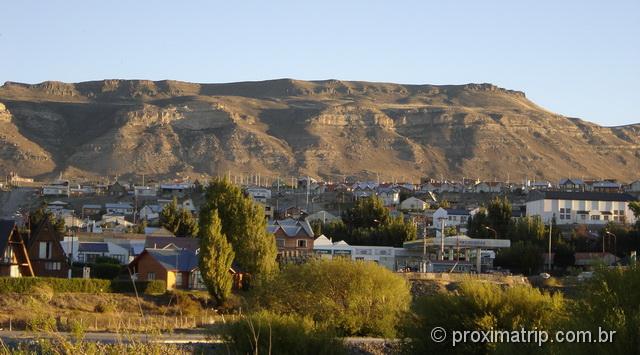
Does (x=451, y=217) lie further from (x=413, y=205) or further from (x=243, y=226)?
(x=243, y=226)

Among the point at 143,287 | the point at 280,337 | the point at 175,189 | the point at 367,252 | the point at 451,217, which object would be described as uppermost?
the point at 175,189

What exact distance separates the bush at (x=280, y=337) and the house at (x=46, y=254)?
3161 cm

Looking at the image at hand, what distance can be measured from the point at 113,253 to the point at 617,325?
5403 cm

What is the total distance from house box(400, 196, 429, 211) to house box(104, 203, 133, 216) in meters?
26.5

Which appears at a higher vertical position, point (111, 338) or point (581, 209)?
point (581, 209)

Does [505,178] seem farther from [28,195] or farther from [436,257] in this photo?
[436,257]

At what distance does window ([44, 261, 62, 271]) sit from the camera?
60031 mm

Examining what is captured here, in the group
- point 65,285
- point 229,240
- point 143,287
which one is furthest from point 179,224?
point 65,285

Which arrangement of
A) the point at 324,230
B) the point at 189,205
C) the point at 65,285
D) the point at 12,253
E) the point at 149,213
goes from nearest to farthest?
1. the point at 65,285
2. the point at 12,253
3. the point at 324,230
4. the point at 149,213
5. the point at 189,205

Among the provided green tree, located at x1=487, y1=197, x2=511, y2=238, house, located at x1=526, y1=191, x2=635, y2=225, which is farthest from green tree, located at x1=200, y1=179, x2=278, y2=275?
house, located at x1=526, y1=191, x2=635, y2=225

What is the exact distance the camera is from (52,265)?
60.2 m

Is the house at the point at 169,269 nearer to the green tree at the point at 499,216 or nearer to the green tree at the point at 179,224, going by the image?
the green tree at the point at 179,224

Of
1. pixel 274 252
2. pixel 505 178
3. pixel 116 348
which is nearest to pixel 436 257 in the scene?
pixel 274 252

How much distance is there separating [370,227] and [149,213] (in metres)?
33.3
